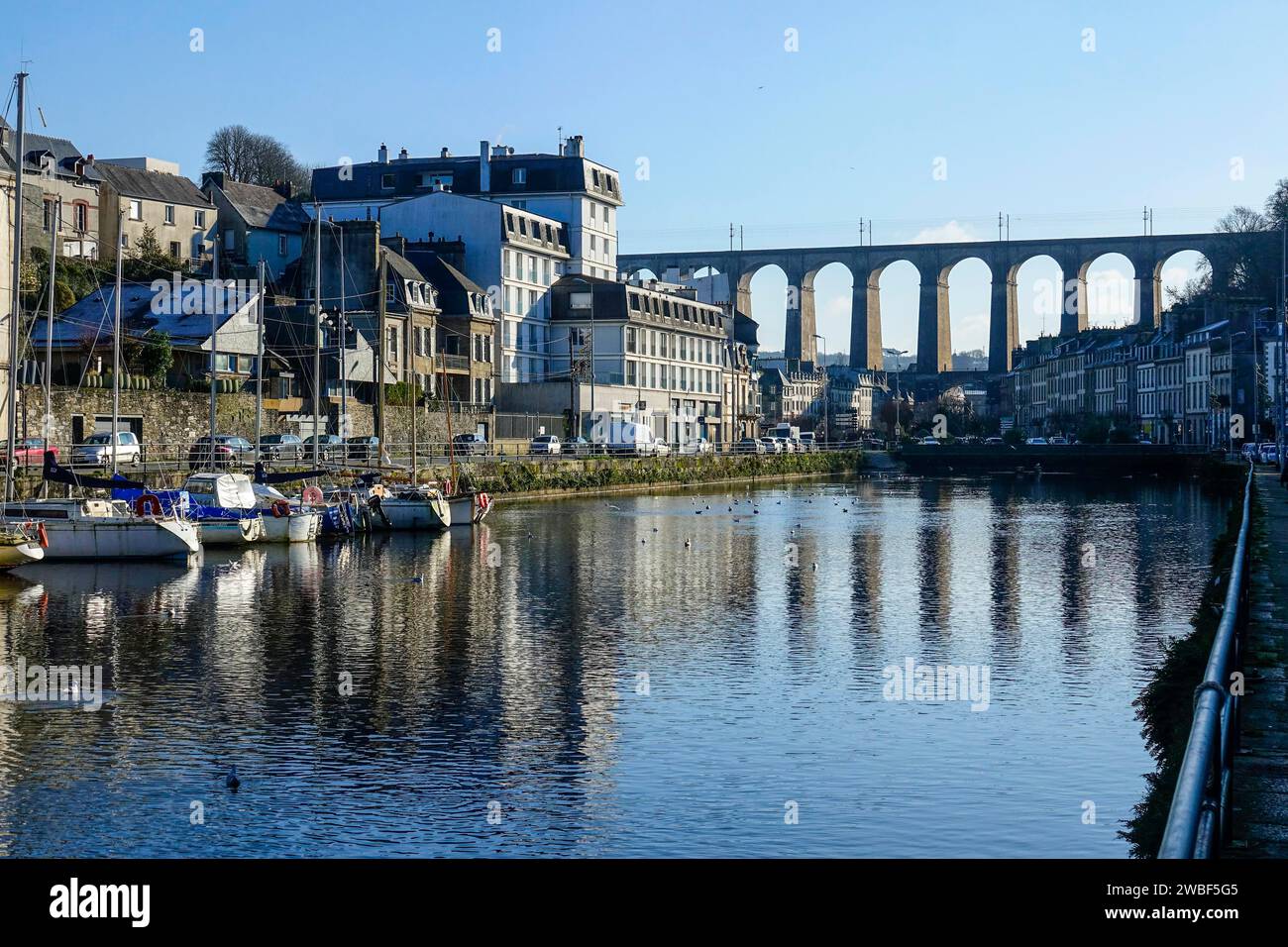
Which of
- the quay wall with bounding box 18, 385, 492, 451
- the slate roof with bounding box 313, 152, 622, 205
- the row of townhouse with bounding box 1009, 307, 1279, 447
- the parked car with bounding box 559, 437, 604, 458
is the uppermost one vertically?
the slate roof with bounding box 313, 152, 622, 205

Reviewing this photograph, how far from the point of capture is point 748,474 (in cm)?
9956

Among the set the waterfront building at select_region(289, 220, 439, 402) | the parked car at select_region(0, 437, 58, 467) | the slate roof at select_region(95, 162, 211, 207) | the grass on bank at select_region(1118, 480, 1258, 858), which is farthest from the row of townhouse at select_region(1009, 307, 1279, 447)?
the grass on bank at select_region(1118, 480, 1258, 858)

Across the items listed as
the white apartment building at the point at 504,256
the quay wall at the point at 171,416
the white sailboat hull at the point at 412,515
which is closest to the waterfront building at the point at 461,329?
the white apartment building at the point at 504,256

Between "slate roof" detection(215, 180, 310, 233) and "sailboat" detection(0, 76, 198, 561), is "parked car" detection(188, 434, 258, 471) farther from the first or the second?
"slate roof" detection(215, 180, 310, 233)

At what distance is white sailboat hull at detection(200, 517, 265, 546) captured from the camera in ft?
137

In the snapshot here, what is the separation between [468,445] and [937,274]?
4043 inches

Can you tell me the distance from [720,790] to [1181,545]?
3313cm

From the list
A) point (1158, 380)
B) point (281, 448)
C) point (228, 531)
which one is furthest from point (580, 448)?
point (1158, 380)

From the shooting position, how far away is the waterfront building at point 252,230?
3514 inches

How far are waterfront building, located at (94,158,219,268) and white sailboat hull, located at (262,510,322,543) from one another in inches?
1741

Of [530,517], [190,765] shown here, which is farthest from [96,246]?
[190,765]
